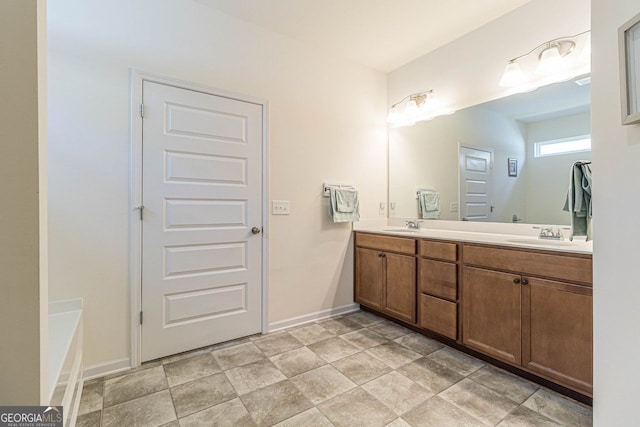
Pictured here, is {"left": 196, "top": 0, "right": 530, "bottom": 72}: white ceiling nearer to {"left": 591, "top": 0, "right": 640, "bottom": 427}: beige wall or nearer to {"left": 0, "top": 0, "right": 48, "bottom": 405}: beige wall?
{"left": 591, "top": 0, "right": 640, "bottom": 427}: beige wall

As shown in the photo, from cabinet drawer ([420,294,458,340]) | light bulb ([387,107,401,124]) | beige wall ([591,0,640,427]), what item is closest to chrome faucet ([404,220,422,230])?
cabinet drawer ([420,294,458,340])

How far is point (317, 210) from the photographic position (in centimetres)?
281

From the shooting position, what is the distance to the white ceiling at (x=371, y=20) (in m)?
2.19

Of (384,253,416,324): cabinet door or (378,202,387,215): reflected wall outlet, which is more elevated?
(378,202,387,215): reflected wall outlet

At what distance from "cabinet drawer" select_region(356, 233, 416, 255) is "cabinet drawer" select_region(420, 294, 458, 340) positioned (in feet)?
1.34

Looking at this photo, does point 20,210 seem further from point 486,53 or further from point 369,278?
point 486,53

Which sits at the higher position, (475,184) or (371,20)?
(371,20)

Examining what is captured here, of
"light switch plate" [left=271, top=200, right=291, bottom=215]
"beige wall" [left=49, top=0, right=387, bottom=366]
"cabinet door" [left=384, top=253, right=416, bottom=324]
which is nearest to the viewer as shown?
"beige wall" [left=49, top=0, right=387, bottom=366]

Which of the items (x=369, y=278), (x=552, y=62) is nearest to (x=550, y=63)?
(x=552, y=62)

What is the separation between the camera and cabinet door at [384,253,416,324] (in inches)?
96.5

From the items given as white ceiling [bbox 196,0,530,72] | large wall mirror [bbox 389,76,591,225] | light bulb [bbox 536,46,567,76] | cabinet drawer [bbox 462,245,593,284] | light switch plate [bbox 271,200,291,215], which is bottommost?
cabinet drawer [bbox 462,245,593,284]

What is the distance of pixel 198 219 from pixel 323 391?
58.6 inches

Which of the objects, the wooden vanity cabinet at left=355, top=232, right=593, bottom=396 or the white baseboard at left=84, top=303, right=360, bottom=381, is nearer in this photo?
the wooden vanity cabinet at left=355, top=232, right=593, bottom=396

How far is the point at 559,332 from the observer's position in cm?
161
